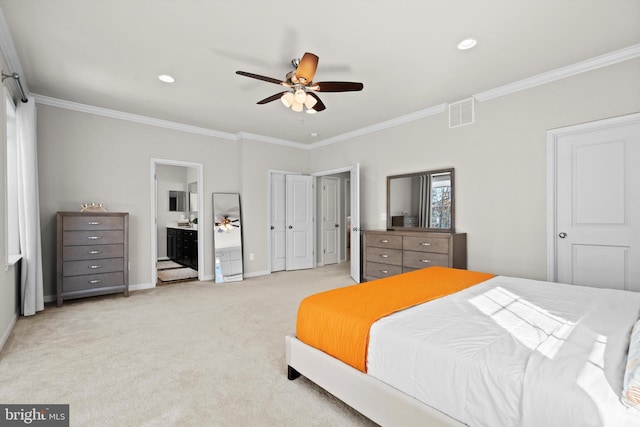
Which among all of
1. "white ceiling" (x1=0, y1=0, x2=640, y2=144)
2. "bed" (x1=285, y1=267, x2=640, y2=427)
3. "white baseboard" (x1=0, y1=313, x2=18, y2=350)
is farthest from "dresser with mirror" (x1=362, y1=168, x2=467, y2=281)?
"white baseboard" (x1=0, y1=313, x2=18, y2=350)

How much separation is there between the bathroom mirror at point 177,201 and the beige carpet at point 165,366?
418cm

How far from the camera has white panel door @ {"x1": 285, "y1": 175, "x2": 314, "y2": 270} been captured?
612 centimetres

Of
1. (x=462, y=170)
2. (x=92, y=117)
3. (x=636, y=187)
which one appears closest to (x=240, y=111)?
(x=92, y=117)

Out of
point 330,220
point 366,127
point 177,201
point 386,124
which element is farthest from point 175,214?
point 386,124

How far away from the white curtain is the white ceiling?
47 cm

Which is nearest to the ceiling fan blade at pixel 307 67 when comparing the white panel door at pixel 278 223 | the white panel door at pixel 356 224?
the white panel door at pixel 356 224

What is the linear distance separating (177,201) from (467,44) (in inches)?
288

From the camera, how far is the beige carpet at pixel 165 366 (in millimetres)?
1742

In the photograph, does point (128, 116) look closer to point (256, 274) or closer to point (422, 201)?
point (256, 274)

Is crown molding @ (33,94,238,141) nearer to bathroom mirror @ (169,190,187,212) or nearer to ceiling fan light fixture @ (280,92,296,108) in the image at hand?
ceiling fan light fixture @ (280,92,296,108)

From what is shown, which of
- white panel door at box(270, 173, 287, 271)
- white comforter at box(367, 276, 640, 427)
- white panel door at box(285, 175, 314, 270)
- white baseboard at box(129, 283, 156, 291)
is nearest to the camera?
white comforter at box(367, 276, 640, 427)

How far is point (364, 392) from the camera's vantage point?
1.53 metres

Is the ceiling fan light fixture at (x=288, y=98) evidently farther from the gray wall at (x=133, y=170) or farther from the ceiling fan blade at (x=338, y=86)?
the gray wall at (x=133, y=170)

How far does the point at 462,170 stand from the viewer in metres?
4.03
